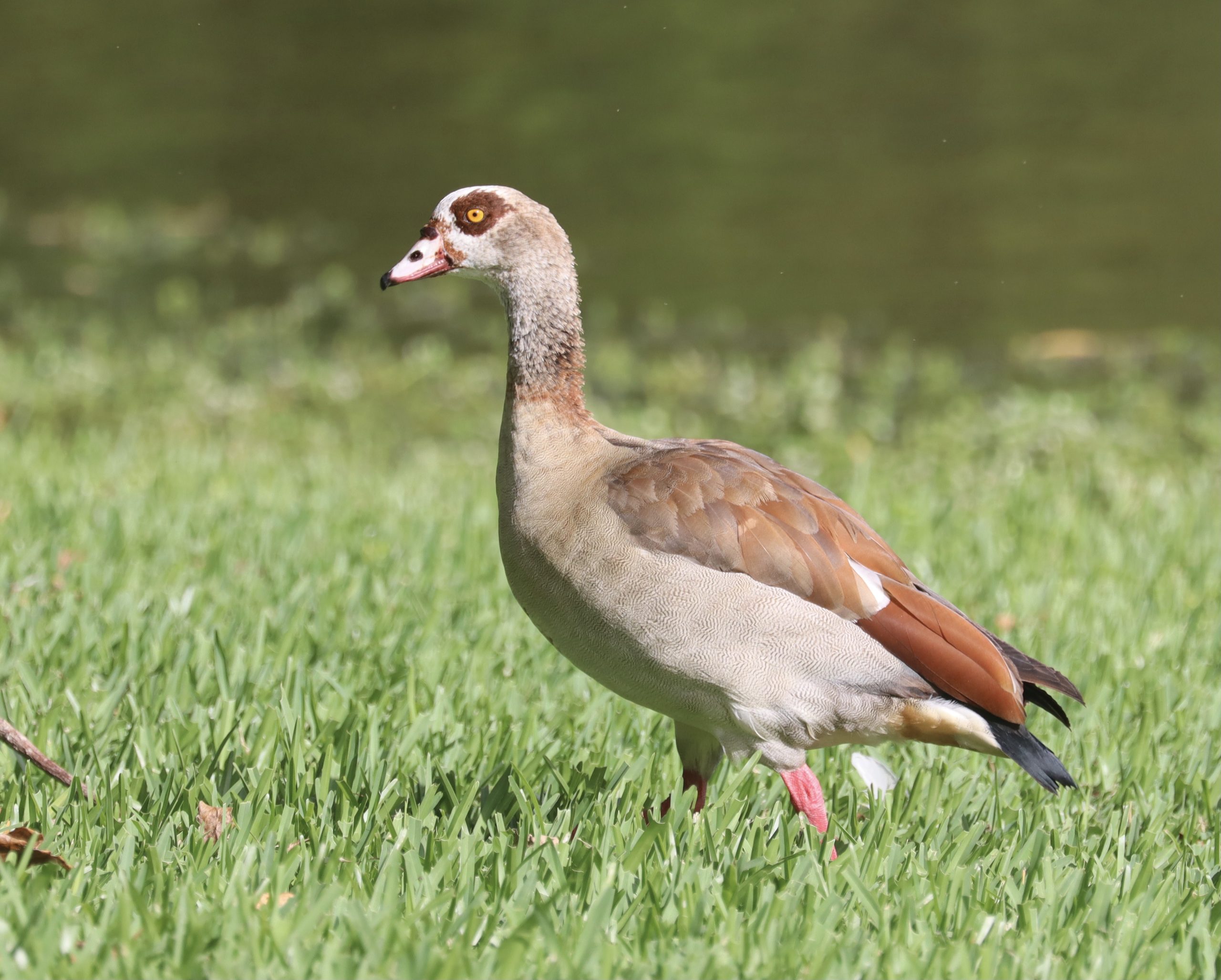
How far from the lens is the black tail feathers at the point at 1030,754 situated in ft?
10.3

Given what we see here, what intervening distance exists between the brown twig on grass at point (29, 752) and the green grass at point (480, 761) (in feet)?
0.21

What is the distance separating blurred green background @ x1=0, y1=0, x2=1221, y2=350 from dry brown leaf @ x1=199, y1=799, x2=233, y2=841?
8696 millimetres

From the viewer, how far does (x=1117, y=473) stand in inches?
299

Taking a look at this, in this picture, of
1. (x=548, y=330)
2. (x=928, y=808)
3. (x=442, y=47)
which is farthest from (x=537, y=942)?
(x=442, y=47)

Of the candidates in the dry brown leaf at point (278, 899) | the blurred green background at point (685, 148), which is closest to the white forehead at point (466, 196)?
the dry brown leaf at point (278, 899)

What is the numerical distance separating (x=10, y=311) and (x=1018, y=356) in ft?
24.7

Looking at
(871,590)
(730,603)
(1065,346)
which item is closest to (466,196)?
(730,603)

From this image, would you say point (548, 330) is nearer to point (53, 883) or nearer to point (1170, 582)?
point (53, 883)

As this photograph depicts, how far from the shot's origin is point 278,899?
2.65 metres

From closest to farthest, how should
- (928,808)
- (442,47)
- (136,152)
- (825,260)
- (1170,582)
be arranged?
1. (928,808)
2. (1170,582)
3. (825,260)
4. (136,152)
5. (442,47)

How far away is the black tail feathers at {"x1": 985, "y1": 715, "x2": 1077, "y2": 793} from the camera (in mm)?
3152

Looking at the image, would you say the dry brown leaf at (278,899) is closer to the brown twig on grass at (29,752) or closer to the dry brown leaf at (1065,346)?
the brown twig on grass at (29,752)

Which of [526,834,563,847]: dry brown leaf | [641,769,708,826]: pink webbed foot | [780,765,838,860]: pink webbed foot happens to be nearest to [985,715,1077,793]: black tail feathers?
[780,765,838,860]: pink webbed foot

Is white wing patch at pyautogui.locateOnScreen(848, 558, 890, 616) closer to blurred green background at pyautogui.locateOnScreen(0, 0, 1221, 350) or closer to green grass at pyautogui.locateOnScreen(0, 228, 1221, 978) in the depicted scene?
green grass at pyautogui.locateOnScreen(0, 228, 1221, 978)
